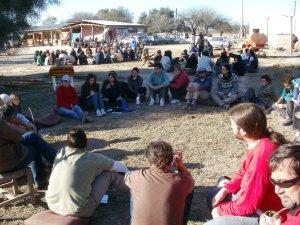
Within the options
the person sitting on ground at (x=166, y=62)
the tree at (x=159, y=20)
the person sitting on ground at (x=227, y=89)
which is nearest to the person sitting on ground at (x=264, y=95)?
the person sitting on ground at (x=227, y=89)

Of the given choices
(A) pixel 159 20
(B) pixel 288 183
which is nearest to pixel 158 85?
(B) pixel 288 183

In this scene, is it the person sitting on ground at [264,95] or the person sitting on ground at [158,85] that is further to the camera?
the person sitting on ground at [158,85]

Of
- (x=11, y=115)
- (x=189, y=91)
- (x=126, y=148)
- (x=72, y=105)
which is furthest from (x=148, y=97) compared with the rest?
(x=11, y=115)

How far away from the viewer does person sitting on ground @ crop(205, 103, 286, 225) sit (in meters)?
2.90

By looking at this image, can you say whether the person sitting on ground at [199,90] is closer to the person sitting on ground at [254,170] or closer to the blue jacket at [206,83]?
the blue jacket at [206,83]

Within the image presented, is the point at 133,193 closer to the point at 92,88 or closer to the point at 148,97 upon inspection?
the point at 92,88

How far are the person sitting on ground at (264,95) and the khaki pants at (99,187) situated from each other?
572 cm

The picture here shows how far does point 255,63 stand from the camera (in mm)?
16047

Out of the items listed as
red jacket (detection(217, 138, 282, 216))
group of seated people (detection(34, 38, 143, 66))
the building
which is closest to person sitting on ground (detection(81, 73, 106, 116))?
red jacket (detection(217, 138, 282, 216))

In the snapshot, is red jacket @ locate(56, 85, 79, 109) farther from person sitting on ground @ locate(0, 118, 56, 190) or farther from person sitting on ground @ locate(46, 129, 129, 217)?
person sitting on ground @ locate(46, 129, 129, 217)

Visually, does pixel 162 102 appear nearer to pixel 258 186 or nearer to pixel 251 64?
pixel 251 64

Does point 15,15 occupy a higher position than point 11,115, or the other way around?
point 15,15

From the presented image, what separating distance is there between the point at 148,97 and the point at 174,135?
10.7 feet

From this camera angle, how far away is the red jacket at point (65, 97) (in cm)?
901
